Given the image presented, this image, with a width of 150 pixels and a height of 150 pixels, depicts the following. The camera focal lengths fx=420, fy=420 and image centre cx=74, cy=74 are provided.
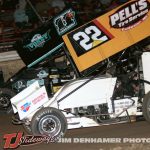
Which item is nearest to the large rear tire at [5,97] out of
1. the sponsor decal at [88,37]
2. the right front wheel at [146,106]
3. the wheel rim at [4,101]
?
the wheel rim at [4,101]

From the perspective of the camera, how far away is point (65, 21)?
9508 millimetres

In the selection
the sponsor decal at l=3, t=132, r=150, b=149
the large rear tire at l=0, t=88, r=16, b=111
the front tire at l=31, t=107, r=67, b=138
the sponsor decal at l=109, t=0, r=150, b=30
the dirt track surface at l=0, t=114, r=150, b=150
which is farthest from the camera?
the large rear tire at l=0, t=88, r=16, b=111

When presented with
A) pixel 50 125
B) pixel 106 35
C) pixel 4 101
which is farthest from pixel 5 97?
pixel 106 35

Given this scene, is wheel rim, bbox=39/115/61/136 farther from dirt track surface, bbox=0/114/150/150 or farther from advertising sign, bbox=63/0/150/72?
advertising sign, bbox=63/0/150/72

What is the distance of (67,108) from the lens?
25.5 feet

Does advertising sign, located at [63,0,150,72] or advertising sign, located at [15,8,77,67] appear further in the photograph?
advertising sign, located at [15,8,77,67]

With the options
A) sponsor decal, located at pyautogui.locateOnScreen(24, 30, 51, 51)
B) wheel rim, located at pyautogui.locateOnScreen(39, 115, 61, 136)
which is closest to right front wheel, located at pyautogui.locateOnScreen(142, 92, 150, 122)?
wheel rim, located at pyautogui.locateOnScreen(39, 115, 61, 136)

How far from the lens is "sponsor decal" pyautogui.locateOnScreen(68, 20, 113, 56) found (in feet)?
25.5

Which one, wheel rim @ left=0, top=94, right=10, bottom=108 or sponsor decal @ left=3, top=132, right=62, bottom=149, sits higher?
wheel rim @ left=0, top=94, right=10, bottom=108

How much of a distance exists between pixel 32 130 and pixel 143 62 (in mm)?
2426

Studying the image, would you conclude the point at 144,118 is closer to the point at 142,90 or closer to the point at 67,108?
the point at 142,90

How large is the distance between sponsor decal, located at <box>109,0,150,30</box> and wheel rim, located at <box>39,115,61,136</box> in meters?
2.05

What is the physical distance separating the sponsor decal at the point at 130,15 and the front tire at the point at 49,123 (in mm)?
1952

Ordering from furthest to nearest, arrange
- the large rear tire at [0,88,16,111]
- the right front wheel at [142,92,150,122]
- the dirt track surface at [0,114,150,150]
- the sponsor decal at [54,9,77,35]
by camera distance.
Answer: the large rear tire at [0,88,16,111] → the sponsor decal at [54,9,77,35] → the right front wheel at [142,92,150,122] → the dirt track surface at [0,114,150,150]
